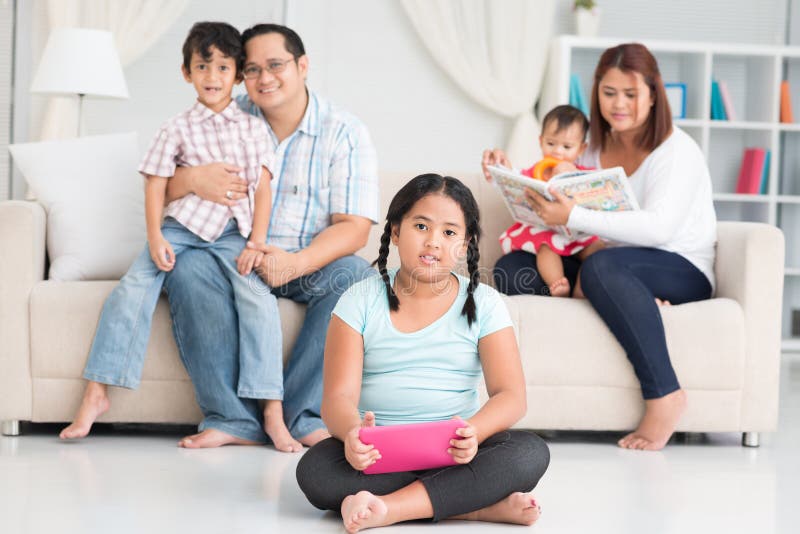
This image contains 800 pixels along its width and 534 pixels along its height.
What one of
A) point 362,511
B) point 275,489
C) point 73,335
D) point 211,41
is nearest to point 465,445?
point 362,511

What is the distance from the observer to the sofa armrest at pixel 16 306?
2.53 metres

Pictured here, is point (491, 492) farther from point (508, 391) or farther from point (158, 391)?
point (158, 391)

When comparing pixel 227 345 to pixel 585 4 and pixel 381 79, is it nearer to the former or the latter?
pixel 381 79

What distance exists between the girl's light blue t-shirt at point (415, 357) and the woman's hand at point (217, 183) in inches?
33.1

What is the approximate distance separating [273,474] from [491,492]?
61cm

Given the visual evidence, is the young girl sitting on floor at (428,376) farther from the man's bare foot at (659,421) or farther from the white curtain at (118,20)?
the white curtain at (118,20)

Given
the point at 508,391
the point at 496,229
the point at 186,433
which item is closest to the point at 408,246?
the point at 508,391

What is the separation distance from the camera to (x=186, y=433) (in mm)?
2711

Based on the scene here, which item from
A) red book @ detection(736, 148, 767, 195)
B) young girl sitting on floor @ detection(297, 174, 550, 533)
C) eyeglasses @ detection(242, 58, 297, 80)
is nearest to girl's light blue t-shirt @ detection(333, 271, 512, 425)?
young girl sitting on floor @ detection(297, 174, 550, 533)

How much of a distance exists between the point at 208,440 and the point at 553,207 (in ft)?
3.55

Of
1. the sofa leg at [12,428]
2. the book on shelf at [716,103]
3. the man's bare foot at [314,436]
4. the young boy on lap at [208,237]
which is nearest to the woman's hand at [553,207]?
the young boy on lap at [208,237]

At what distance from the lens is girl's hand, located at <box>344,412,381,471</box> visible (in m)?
1.62

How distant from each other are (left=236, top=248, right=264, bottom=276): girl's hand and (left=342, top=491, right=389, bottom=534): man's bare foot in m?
0.94

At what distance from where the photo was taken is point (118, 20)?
4.73 meters
